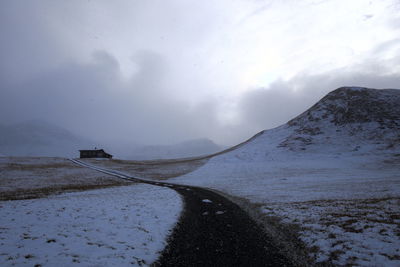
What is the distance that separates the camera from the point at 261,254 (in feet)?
28.4

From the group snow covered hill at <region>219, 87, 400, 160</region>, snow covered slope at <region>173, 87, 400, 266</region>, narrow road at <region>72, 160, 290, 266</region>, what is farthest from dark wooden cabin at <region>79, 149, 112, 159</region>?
narrow road at <region>72, 160, 290, 266</region>

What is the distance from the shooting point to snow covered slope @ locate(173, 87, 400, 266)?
8898mm

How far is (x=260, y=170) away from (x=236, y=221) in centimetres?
3670

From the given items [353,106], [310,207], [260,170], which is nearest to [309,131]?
[353,106]

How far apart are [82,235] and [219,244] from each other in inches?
263

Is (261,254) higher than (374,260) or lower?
lower

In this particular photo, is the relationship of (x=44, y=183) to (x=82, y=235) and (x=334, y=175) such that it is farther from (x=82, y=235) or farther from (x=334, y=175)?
(x=334, y=175)

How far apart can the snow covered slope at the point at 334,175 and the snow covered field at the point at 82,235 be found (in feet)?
25.6

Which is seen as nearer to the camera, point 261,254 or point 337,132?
point 261,254

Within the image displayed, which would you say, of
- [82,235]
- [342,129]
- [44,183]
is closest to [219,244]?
[82,235]

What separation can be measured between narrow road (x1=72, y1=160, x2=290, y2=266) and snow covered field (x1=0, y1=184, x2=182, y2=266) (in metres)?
0.77

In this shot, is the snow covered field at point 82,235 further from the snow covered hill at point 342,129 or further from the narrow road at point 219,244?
the snow covered hill at point 342,129

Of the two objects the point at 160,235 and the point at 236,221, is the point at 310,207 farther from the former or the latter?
the point at 160,235

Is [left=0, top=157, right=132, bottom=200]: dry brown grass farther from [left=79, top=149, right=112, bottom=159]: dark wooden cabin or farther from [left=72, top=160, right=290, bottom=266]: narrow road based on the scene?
[left=79, top=149, right=112, bottom=159]: dark wooden cabin
